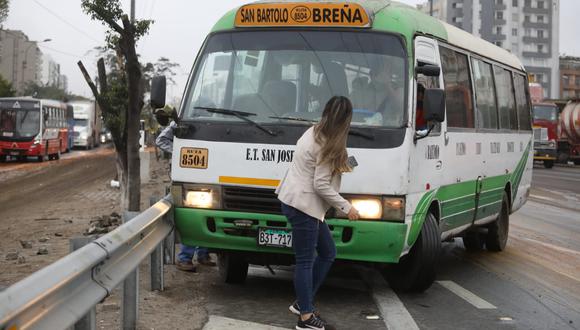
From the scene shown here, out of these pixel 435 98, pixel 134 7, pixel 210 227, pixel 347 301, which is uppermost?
pixel 134 7

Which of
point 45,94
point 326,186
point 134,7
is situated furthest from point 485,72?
point 45,94

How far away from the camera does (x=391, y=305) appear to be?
791cm

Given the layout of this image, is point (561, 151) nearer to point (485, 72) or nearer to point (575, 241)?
point (575, 241)

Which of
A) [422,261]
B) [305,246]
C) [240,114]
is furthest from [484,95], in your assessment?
[305,246]

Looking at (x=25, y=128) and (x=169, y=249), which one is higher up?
(x=25, y=128)

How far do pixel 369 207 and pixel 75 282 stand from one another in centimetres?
347

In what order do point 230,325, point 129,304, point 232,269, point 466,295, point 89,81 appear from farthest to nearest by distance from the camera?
point 89,81
point 232,269
point 466,295
point 230,325
point 129,304

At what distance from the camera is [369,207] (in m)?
7.59

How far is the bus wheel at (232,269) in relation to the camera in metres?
8.74

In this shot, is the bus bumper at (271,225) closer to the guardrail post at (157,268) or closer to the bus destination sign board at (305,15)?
the guardrail post at (157,268)

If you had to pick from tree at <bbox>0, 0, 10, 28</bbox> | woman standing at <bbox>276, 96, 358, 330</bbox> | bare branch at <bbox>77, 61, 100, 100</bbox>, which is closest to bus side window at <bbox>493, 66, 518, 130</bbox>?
woman standing at <bbox>276, 96, 358, 330</bbox>

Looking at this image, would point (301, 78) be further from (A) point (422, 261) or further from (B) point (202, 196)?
(A) point (422, 261)

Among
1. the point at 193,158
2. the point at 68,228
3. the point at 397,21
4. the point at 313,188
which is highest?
the point at 397,21

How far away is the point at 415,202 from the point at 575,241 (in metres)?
6.65
